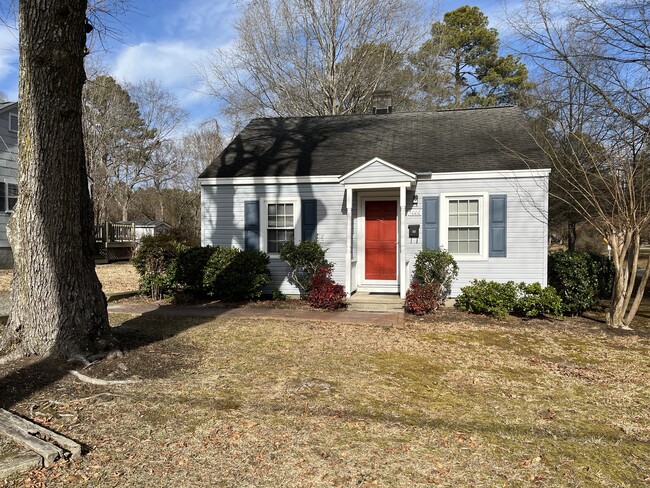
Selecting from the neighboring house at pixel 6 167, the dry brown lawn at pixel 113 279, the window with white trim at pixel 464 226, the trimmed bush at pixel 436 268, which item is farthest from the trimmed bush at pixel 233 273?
the neighboring house at pixel 6 167

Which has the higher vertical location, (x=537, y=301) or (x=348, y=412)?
(x=537, y=301)

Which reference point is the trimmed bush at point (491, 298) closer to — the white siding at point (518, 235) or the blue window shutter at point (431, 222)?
the white siding at point (518, 235)

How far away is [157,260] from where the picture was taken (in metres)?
9.74

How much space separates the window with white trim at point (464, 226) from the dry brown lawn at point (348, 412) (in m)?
3.27

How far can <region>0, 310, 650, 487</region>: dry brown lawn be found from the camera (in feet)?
9.39

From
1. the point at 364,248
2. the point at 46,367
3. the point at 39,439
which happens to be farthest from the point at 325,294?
the point at 39,439

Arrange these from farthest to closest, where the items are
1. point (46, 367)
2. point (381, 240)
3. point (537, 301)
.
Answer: point (381, 240)
point (537, 301)
point (46, 367)

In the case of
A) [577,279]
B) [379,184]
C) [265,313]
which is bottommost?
[265,313]

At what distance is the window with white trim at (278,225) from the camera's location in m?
10.3

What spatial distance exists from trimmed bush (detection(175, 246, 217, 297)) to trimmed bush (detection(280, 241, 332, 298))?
169cm

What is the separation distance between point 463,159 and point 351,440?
769 centimetres

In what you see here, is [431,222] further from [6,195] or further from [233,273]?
[6,195]

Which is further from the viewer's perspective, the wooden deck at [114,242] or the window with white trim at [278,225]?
the wooden deck at [114,242]

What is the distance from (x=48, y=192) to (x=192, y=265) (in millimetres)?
4925
